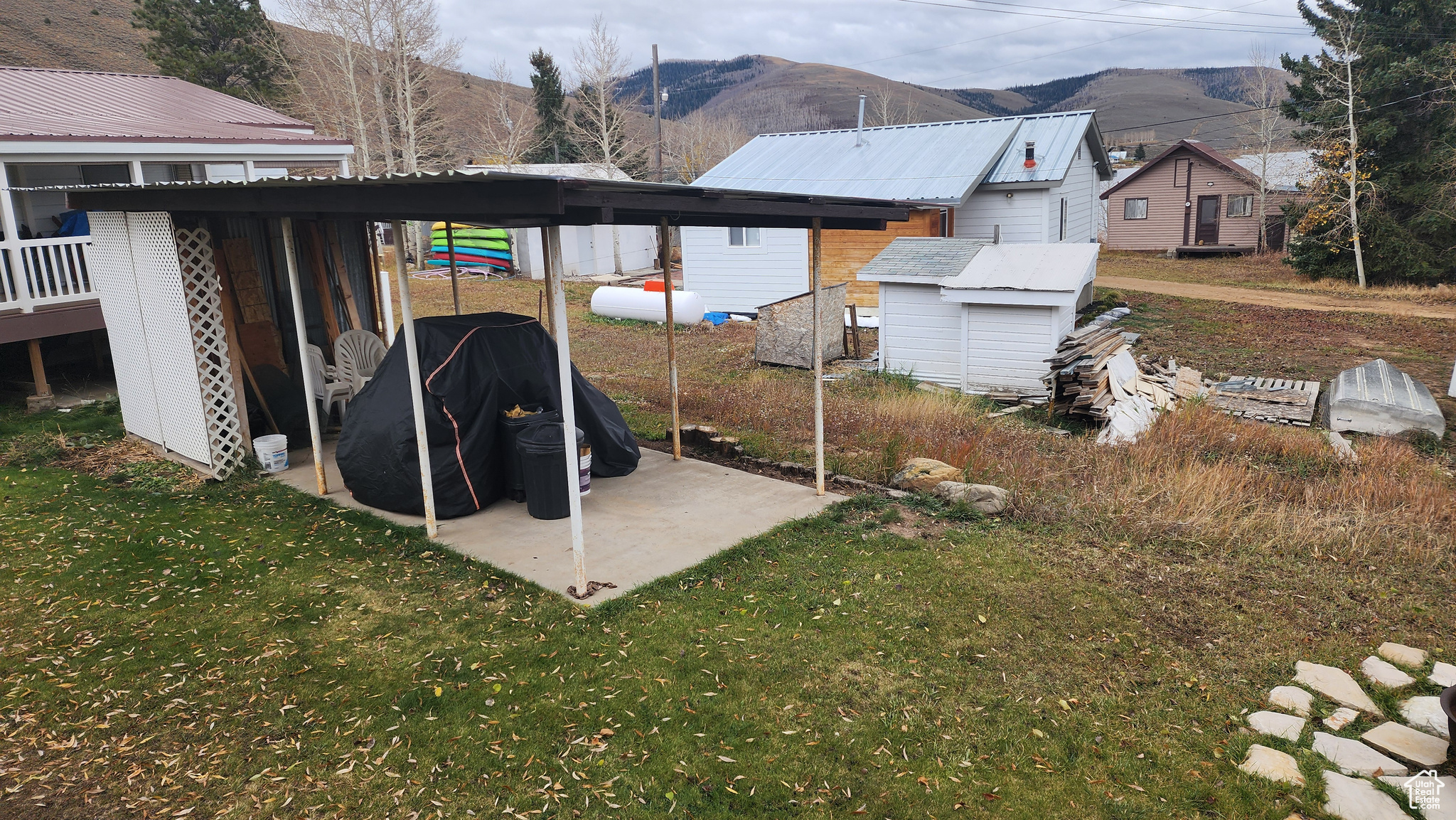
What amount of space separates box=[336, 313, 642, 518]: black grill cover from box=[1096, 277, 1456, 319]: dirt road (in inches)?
793

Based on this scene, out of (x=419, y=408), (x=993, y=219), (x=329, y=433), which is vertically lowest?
(x=329, y=433)

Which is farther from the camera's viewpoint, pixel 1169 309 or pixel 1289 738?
pixel 1169 309

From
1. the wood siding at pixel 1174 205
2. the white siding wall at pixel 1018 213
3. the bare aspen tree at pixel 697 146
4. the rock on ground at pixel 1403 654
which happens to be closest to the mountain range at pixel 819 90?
the bare aspen tree at pixel 697 146

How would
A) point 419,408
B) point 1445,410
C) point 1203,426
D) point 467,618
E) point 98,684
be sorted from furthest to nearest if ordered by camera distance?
point 1445,410 < point 1203,426 < point 419,408 < point 467,618 < point 98,684

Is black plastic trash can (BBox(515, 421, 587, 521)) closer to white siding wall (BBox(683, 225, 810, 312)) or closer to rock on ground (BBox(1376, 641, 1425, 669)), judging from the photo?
rock on ground (BBox(1376, 641, 1425, 669))

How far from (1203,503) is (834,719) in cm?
469

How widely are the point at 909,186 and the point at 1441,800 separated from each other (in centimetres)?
1689

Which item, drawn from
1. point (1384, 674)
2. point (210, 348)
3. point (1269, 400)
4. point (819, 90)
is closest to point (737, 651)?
point (1384, 674)

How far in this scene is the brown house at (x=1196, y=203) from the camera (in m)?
32.3

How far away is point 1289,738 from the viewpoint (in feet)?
14.2

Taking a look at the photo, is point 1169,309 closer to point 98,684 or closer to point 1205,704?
point 1205,704

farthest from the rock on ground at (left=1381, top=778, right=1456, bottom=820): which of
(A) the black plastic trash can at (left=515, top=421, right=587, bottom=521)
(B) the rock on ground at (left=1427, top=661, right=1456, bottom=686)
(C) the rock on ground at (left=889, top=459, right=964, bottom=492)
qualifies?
(A) the black plastic trash can at (left=515, top=421, right=587, bottom=521)

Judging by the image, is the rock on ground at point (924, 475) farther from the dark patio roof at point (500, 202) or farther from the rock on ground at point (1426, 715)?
the rock on ground at point (1426, 715)

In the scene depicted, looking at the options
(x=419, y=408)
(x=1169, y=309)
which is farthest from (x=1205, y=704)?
(x=1169, y=309)
